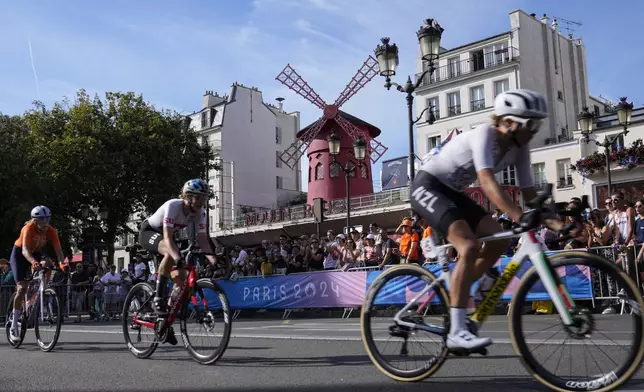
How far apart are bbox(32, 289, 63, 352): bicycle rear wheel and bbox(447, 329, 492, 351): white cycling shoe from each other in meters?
5.83

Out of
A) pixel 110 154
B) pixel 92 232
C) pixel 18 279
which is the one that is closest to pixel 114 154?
pixel 110 154

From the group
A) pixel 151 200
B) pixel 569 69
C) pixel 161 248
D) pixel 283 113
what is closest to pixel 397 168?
pixel 569 69

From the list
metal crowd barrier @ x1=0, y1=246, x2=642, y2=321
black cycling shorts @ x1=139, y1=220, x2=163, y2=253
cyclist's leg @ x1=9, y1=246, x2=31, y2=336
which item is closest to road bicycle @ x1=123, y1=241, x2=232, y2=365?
black cycling shorts @ x1=139, y1=220, x2=163, y2=253

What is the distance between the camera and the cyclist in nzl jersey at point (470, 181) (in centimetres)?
424

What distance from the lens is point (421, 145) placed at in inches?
2056

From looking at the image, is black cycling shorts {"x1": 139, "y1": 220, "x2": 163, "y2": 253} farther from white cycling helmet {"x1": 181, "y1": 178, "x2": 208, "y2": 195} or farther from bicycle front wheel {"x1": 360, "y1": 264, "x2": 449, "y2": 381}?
bicycle front wheel {"x1": 360, "y1": 264, "x2": 449, "y2": 381}

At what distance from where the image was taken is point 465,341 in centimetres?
432

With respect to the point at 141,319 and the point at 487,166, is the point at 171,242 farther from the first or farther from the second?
the point at 487,166

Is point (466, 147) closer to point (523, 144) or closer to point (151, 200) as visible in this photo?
point (523, 144)

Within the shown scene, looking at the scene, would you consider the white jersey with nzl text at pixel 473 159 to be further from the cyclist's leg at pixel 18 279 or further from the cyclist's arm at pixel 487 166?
the cyclist's leg at pixel 18 279

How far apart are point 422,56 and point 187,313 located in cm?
1221

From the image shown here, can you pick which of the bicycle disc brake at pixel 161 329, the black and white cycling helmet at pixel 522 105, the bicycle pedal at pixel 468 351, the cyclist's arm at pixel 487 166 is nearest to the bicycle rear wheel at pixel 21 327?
the bicycle disc brake at pixel 161 329

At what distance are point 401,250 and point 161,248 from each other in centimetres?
893

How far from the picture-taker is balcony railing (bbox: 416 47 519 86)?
161 ft
